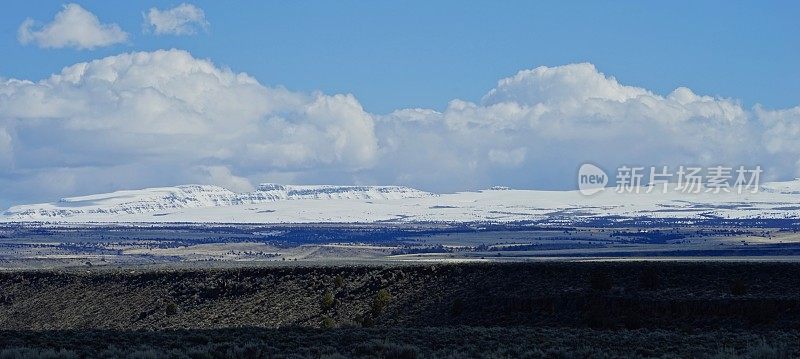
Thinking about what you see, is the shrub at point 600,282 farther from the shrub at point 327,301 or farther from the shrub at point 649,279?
the shrub at point 327,301

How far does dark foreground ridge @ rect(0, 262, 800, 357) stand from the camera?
34094mm

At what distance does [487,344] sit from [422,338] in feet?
8.42

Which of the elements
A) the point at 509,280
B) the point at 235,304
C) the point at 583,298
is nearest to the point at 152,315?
the point at 235,304

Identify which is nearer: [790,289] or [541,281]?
[790,289]

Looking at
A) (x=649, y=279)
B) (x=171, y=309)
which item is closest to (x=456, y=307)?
(x=649, y=279)

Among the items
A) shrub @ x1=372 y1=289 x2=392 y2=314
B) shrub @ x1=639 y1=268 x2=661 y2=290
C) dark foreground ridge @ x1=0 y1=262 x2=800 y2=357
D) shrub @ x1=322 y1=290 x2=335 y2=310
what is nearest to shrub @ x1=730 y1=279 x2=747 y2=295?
dark foreground ridge @ x1=0 y1=262 x2=800 y2=357

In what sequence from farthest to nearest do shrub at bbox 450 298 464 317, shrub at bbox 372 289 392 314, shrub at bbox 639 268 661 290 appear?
1. shrub at bbox 372 289 392 314
2. shrub at bbox 450 298 464 317
3. shrub at bbox 639 268 661 290

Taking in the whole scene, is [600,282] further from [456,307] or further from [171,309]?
[171,309]

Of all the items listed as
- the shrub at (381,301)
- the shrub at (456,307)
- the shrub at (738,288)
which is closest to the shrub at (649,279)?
the shrub at (738,288)

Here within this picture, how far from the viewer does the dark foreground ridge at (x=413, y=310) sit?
3409 cm

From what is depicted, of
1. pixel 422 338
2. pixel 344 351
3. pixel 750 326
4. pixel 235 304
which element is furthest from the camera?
pixel 235 304

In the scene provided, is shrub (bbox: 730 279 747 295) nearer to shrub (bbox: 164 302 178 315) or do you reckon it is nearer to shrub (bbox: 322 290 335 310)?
shrub (bbox: 322 290 335 310)

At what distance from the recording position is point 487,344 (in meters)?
34.9

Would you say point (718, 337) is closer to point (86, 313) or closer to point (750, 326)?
point (750, 326)
